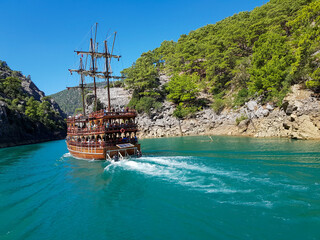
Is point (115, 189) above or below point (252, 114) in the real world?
below

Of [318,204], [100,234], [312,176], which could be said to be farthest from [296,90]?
[100,234]

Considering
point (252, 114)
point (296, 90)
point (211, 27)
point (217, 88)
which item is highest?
point (211, 27)

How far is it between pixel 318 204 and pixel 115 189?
11.2 m

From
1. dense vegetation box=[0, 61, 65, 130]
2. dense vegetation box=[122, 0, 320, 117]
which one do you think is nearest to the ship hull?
dense vegetation box=[122, 0, 320, 117]

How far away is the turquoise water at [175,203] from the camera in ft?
24.9

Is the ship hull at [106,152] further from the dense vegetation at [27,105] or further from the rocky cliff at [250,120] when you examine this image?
the dense vegetation at [27,105]

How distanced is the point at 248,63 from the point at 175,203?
48538mm

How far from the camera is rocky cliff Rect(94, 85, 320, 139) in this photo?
88.2 ft

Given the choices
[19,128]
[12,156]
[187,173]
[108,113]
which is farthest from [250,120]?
[19,128]

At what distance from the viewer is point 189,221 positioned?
8.19 meters

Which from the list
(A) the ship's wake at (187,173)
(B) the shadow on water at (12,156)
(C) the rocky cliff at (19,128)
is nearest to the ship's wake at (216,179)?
(A) the ship's wake at (187,173)

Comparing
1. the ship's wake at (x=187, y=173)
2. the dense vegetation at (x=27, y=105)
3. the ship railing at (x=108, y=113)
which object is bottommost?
the ship's wake at (x=187, y=173)

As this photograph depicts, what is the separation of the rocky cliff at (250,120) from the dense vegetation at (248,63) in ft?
6.77

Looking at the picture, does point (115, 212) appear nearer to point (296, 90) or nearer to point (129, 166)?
point (129, 166)
